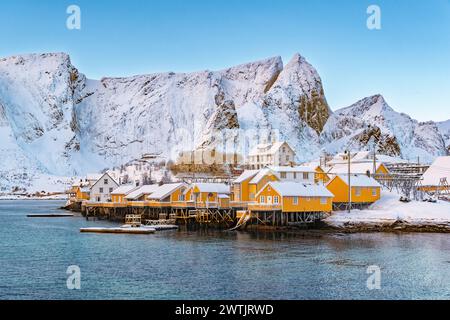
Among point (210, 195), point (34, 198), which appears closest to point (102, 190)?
point (210, 195)

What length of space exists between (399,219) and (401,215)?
1026 mm

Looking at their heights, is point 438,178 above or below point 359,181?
above

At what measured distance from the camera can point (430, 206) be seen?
58594mm

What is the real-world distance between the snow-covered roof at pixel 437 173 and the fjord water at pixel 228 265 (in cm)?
2923

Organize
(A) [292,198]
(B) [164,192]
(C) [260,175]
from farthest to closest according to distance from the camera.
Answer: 1. (B) [164,192]
2. (C) [260,175]
3. (A) [292,198]

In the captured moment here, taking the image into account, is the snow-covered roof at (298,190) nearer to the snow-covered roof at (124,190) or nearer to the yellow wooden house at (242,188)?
the yellow wooden house at (242,188)

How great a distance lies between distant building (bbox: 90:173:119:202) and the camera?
9400 cm

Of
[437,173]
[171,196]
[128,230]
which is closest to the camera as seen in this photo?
[128,230]

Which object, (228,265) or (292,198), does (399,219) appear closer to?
(292,198)

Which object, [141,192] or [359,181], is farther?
[141,192]

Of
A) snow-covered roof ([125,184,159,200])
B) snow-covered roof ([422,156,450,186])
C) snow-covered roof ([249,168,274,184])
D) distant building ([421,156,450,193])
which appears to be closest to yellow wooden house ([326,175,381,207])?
snow-covered roof ([249,168,274,184])

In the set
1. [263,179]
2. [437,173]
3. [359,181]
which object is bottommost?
[359,181]

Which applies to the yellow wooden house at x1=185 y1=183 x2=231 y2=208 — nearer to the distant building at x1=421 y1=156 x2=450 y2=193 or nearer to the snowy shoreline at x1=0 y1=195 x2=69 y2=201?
the distant building at x1=421 y1=156 x2=450 y2=193

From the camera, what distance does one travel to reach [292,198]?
56.2 metres
